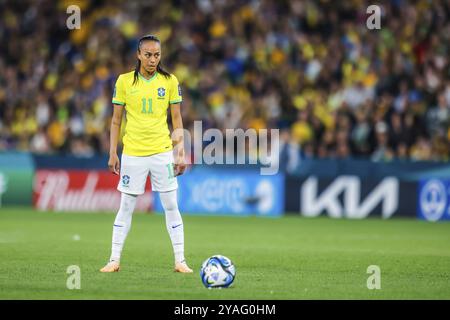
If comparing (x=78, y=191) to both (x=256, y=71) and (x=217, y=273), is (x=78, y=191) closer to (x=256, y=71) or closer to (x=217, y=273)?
(x=256, y=71)

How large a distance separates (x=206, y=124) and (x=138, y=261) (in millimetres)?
11231

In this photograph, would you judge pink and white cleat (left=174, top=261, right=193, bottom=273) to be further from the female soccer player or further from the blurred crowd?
the blurred crowd

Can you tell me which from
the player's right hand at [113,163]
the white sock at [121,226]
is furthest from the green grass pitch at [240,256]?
the player's right hand at [113,163]

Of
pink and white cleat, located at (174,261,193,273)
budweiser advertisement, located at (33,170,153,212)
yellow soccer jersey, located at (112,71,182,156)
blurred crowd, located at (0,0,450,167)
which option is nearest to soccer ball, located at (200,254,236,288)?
pink and white cleat, located at (174,261,193,273)

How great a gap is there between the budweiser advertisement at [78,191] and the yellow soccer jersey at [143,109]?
38.3ft

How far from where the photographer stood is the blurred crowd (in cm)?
2166

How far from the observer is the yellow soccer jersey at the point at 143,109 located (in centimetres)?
1073

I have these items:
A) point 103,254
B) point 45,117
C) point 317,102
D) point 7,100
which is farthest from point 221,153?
point 103,254

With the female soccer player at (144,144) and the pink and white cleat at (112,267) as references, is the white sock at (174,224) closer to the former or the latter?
the female soccer player at (144,144)

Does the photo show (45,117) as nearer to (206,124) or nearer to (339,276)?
(206,124)

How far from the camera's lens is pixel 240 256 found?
42.4 ft

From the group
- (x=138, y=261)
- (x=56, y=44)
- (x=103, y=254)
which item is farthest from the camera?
(x=56, y=44)

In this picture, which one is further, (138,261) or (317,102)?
(317,102)

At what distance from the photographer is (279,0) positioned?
25.6m
